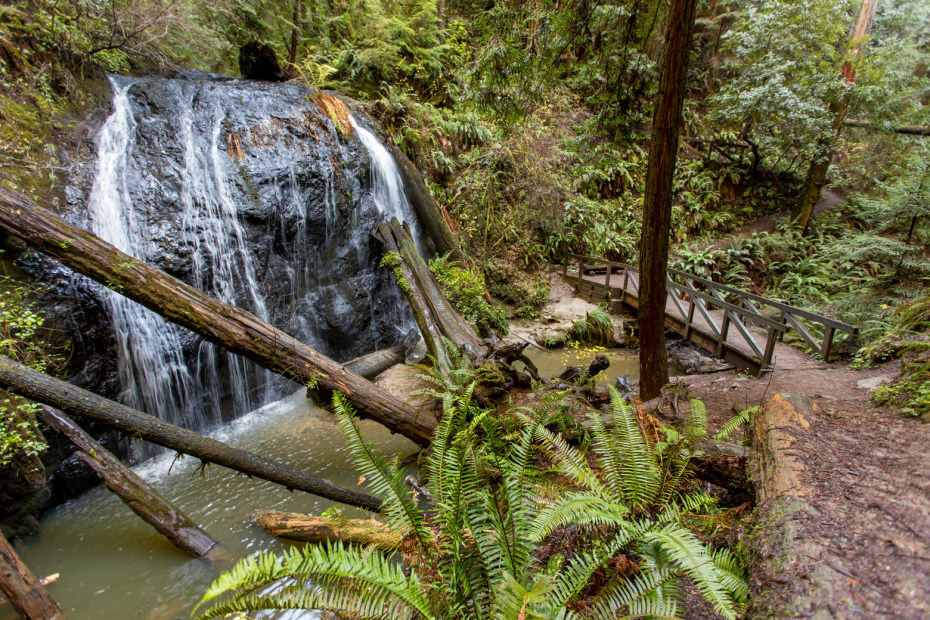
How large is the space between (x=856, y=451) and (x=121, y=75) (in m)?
11.2

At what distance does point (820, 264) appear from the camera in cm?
1146

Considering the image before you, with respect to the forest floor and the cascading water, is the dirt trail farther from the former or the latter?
the cascading water

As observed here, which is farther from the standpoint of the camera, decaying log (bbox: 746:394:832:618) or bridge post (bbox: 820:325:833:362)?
bridge post (bbox: 820:325:833:362)

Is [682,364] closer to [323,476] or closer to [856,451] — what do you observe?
[856,451]

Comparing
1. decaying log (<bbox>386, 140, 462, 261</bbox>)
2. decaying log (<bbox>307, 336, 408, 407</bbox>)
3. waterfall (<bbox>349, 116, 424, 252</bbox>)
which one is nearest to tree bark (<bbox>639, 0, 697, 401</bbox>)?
decaying log (<bbox>307, 336, 408, 407</bbox>)

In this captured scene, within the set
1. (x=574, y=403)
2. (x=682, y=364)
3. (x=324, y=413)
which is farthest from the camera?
(x=682, y=364)

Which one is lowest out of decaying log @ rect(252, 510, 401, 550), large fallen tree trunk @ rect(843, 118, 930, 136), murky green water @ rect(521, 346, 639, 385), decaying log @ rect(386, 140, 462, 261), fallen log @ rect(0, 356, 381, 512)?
murky green water @ rect(521, 346, 639, 385)

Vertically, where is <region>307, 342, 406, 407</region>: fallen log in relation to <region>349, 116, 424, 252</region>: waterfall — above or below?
below

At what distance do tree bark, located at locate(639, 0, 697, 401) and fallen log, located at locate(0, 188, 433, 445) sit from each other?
286 cm

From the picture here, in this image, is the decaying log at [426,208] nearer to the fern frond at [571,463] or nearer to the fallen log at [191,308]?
the fallen log at [191,308]

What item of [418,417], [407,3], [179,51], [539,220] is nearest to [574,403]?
[418,417]

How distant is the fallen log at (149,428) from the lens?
3258 millimetres

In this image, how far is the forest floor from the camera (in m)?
1.28

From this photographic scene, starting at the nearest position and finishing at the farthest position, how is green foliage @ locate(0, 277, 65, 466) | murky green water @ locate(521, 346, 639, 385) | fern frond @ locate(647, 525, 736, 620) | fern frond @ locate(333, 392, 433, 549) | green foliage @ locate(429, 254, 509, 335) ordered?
fern frond @ locate(647, 525, 736, 620)
fern frond @ locate(333, 392, 433, 549)
green foliage @ locate(0, 277, 65, 466)
murky green water @ locate(521, 346, 639, 385)
green foliage @ locate(429, 254, 509, 335)
